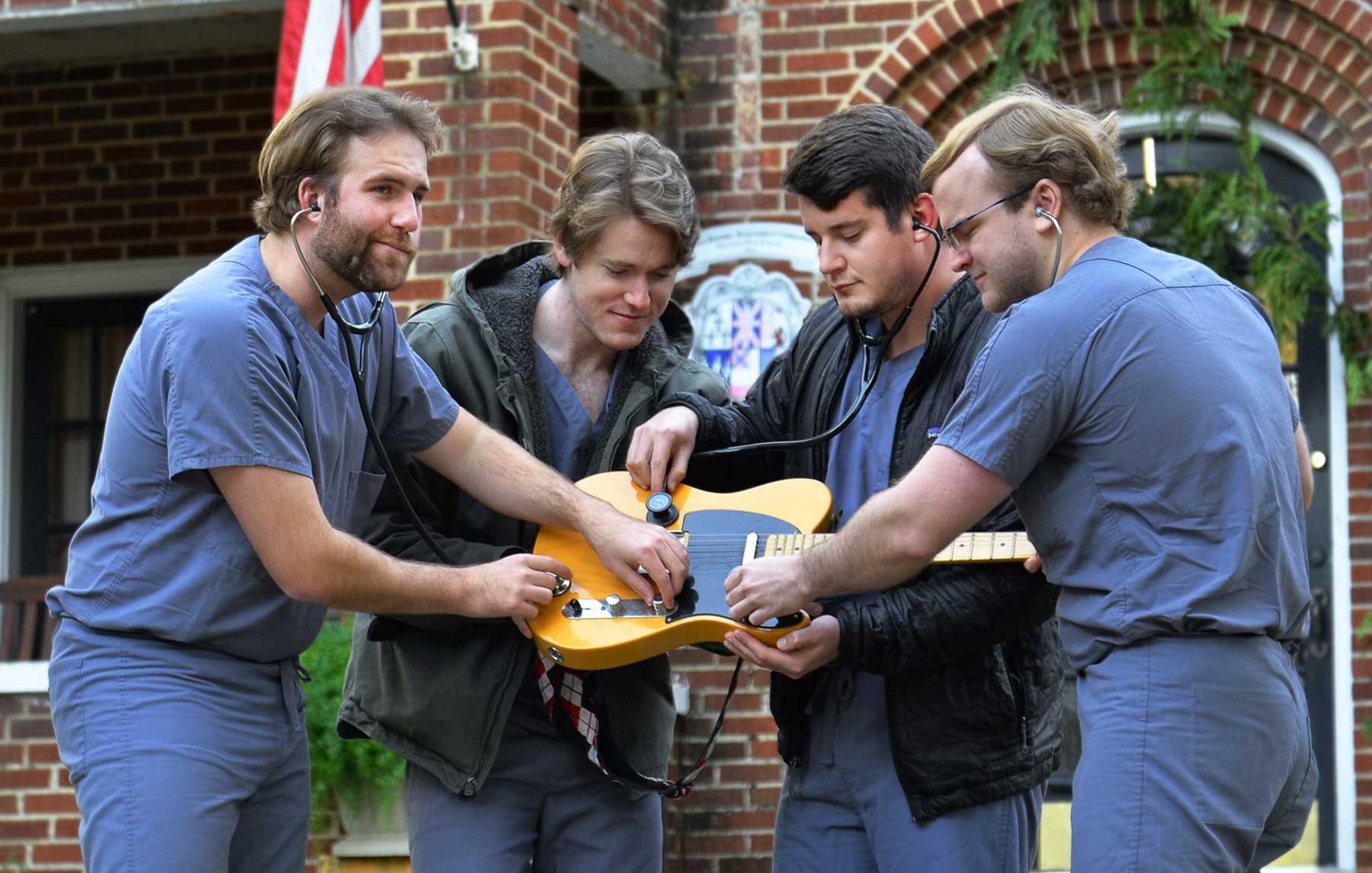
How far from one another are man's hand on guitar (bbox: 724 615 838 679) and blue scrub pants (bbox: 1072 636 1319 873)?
54 cm

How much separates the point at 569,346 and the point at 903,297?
67 cm

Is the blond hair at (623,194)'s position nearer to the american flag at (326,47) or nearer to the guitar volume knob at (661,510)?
the guitar volume knob at (661,510)

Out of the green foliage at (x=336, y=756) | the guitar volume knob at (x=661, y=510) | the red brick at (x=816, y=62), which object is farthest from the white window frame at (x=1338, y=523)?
the guitar volume knob at (x=661, y=510)

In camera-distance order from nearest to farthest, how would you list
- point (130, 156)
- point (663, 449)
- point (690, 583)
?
point (690, 583) → point (663, 449) → point (130, 156)

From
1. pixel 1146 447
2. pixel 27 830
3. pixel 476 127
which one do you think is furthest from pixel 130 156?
pixel 1146 447

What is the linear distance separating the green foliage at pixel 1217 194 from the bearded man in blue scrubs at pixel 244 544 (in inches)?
140

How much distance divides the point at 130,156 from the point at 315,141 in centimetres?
448

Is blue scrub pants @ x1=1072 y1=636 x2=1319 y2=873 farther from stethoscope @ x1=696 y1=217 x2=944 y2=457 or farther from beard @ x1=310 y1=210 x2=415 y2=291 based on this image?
beard @ x1=310 y1=210 x2=415 y2=291

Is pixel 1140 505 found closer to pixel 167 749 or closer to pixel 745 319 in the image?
pixel 167 749

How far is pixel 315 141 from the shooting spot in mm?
2832

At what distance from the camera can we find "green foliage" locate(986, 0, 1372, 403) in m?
5.84

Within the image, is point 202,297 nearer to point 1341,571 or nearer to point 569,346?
point 569,346

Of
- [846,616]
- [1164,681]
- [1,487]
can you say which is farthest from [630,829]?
[1,487]

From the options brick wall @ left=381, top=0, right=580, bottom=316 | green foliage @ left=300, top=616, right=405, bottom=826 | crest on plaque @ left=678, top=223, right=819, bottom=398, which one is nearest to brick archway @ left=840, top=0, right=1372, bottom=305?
crest on plaque @ left=678, top=223, right=819, bottom=398
